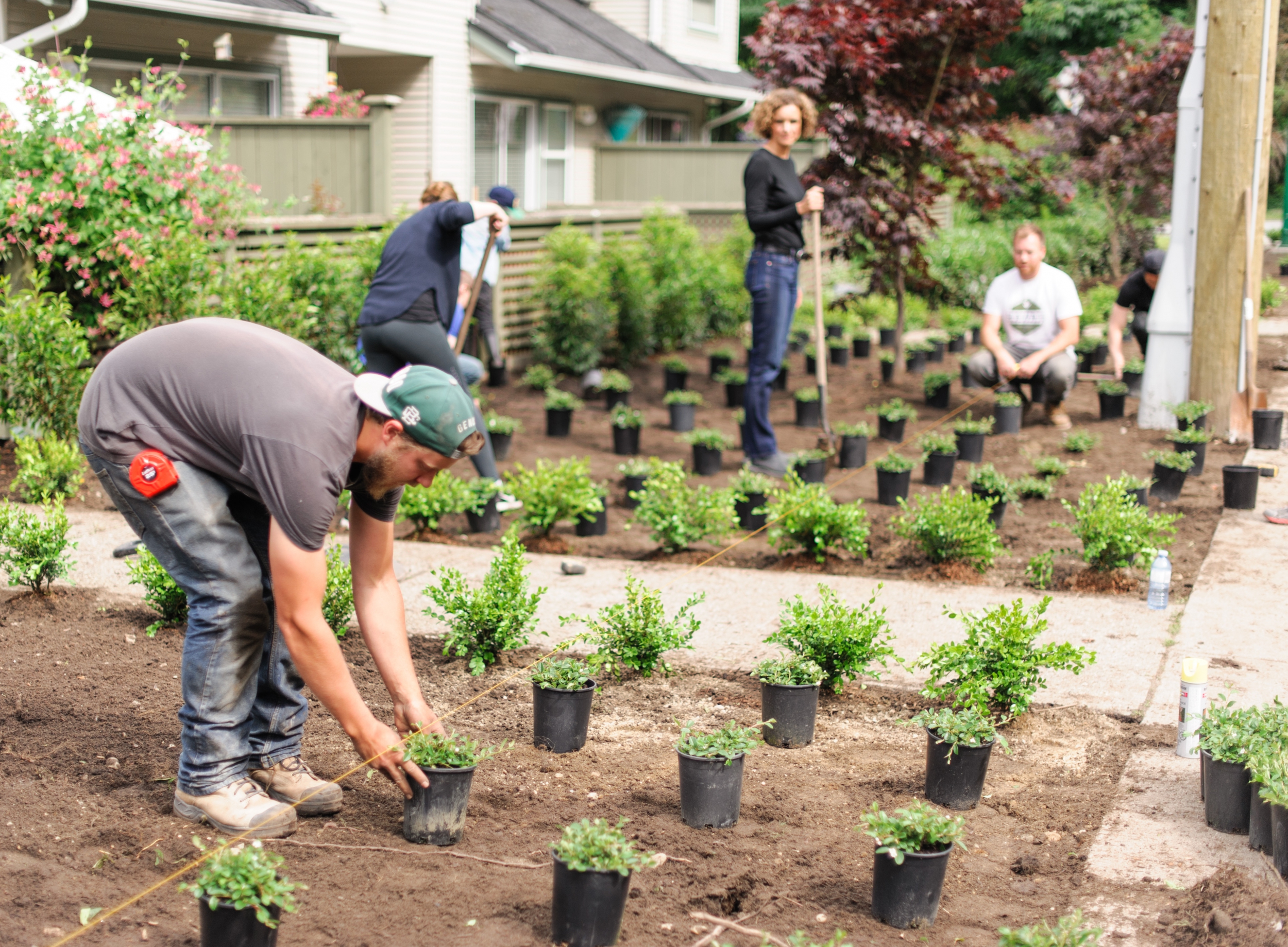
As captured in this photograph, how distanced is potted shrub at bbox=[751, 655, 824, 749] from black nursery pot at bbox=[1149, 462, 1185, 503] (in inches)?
155

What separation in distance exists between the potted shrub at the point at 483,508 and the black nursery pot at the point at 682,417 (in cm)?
327

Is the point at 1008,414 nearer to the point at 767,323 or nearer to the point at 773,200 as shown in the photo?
the point at 767,323

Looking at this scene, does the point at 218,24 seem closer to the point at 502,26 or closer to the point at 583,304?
the point at 583,304

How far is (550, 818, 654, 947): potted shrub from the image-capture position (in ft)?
8.63

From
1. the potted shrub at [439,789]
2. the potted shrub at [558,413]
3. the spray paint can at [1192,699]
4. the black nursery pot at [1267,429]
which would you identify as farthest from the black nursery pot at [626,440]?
the potted shrub at [439,789]

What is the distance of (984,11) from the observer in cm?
1100

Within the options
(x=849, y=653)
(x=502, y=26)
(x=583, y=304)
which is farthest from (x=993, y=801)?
(x=502, y=26)

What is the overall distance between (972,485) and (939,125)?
235 inches

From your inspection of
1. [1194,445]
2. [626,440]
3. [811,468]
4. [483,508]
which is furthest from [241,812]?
[1194,445]

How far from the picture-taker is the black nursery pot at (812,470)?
761 centimetres

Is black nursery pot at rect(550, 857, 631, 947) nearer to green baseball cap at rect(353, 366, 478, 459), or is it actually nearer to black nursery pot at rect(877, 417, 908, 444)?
green baseball cap at rect(353, 366, 478, 459)

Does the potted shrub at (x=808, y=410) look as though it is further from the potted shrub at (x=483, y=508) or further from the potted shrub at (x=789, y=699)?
the potted shrub at (x=789, y=699)

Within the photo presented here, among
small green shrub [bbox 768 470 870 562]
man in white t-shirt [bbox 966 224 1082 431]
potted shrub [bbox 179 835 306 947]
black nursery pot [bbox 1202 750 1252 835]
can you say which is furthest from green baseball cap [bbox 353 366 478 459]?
man in white t-shirt [bbox 966 224 1082 431]

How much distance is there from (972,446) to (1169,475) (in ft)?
5.47
